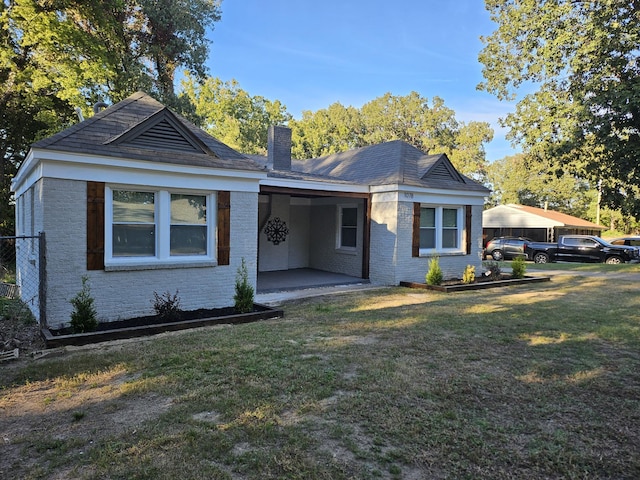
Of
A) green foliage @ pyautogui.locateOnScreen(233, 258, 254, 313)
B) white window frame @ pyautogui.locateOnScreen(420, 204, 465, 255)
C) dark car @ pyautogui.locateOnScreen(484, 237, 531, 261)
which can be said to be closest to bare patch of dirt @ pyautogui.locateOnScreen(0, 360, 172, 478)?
green foliage @ pyautogui.locateOnScreen(233, 258, 254, 313)

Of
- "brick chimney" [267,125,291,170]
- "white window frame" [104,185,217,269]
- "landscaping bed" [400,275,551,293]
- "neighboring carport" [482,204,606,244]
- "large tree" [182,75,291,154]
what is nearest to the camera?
A: "white window frame" [104,185,217,269]

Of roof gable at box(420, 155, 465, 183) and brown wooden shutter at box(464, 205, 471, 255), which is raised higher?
roof gable at box(420, 155, 465, 183)

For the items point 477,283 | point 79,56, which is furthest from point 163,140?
point 79,56

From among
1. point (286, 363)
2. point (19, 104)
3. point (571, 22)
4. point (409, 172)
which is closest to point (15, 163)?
point (19, 104)

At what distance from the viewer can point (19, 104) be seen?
57.7 ft

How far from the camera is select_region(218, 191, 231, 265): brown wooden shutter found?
26.8 feet

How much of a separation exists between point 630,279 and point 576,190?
121 feet

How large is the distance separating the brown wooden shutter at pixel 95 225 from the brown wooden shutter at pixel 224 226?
211cm

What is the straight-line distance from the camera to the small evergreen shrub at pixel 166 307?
7199 millimetres

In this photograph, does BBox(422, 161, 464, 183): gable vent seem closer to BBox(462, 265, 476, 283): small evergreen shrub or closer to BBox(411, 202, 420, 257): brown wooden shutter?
BBox(411, 202, 420, 257): brown wooden shutter

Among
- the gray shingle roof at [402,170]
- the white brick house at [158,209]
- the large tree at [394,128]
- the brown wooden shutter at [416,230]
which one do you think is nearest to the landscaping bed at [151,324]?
the white brick house at [158,209]

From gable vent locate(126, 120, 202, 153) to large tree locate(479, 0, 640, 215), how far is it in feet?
42.3

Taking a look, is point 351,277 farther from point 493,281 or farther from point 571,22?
point 571,22

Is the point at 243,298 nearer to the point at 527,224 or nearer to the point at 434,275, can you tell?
the point at 434,275
